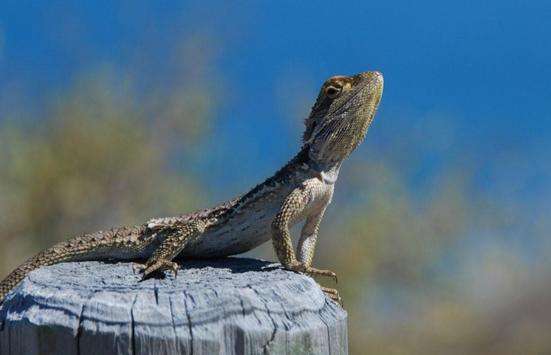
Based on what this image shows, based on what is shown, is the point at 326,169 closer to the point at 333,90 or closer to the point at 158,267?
the point at 333,90

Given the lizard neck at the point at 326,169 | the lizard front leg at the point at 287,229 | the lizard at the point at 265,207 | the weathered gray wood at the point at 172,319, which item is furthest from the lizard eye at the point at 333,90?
the weathered gray wood at the point at 172,319

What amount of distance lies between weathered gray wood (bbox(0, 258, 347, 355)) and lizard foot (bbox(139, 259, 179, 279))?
0.64 metres

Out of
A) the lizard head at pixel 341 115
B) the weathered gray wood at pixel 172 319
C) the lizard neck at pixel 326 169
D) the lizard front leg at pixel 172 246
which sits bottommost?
the weathered gray wood at pixel 172 319

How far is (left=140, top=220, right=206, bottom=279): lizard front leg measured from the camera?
3822 millimetres

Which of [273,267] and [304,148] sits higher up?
[304,148]

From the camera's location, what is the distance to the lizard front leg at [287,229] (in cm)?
395

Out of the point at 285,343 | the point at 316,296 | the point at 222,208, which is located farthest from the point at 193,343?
the point at 222,208

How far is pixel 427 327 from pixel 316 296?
19.0ft

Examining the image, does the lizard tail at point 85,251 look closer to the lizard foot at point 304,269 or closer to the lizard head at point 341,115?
the lizard foot at point 304,269

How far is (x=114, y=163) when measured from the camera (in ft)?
29.2

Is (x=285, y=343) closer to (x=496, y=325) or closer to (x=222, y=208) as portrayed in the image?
(x=222, y=208)

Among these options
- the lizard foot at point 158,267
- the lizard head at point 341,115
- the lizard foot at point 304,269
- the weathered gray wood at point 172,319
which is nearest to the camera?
the weathered gray wood at point 172,319

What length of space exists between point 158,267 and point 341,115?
4.18ft

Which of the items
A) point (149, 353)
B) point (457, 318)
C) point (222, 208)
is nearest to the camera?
point (149, 353)
